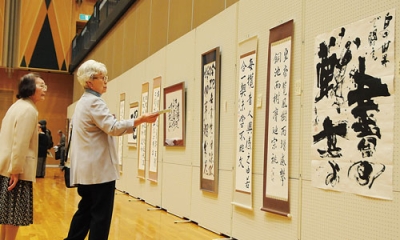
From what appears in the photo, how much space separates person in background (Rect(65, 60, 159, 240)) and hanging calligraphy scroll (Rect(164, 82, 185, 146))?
3089 millimetres

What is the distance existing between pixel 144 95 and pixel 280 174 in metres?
4.77

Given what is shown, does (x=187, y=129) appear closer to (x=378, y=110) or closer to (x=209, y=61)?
(x=209, y=61)

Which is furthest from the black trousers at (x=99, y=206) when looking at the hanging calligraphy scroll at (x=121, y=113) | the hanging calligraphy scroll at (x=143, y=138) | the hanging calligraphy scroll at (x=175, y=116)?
the hanging calligraphy scroll at (x=121, y=113)

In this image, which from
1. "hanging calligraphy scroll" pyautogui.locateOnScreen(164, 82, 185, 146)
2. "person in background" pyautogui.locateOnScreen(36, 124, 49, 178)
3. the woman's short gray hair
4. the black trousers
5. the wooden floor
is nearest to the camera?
the black trousers

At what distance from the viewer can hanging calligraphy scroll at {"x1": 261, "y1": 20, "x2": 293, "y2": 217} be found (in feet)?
13.0

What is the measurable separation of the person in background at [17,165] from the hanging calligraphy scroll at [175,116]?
298 centimetres

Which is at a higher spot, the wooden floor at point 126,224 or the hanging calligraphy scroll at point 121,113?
the hanging calligraphy scroll at point 121,113

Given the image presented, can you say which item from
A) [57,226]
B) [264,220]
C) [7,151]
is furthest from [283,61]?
[57,226]

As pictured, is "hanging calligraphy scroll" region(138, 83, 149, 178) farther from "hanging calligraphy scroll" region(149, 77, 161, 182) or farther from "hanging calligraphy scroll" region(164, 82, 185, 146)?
"hanging calligraphy scroll" region(164, 82, 185, 146)

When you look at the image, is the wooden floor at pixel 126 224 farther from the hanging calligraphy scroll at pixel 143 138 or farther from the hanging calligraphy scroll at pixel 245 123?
the hanging calligraphy scroll at pixel 245 123

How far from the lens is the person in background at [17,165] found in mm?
3508

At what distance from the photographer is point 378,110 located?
3.02m

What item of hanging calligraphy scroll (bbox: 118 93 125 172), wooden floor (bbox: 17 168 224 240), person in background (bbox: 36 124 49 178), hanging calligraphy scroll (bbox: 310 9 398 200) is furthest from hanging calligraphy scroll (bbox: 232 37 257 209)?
person in background (bbox: 36 124 49 178)

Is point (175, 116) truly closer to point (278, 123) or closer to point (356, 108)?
point (278, 123)
